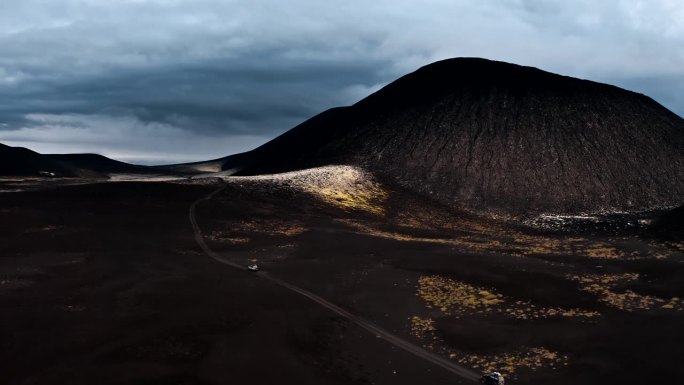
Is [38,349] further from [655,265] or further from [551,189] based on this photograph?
[551,189]

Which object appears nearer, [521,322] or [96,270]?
[521,322]

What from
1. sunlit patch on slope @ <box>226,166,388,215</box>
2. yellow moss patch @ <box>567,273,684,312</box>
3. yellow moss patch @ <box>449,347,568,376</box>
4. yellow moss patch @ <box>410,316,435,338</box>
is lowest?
yellow moss patch @ <box>449,347,568,376</box>

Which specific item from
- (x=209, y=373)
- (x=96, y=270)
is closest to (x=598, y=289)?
(x=209, y=373)

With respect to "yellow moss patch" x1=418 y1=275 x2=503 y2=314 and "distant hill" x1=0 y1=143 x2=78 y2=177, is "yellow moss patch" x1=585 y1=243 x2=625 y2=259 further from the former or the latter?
"distant hill" x1=0 y1=143 x2=78 y2=177

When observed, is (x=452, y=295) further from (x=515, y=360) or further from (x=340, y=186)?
(x=340, y=186)

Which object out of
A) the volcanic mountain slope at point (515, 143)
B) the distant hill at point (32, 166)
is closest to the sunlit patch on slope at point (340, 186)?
the volcanic mountain slope at point (515, 143)

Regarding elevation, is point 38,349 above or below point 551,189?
below

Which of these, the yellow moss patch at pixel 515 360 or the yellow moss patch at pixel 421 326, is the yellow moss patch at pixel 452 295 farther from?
the yellow moss patch at pixel 515 360

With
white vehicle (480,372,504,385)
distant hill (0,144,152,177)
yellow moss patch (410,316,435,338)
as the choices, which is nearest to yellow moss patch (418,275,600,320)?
yellow moss patch (410,316,435,338)
